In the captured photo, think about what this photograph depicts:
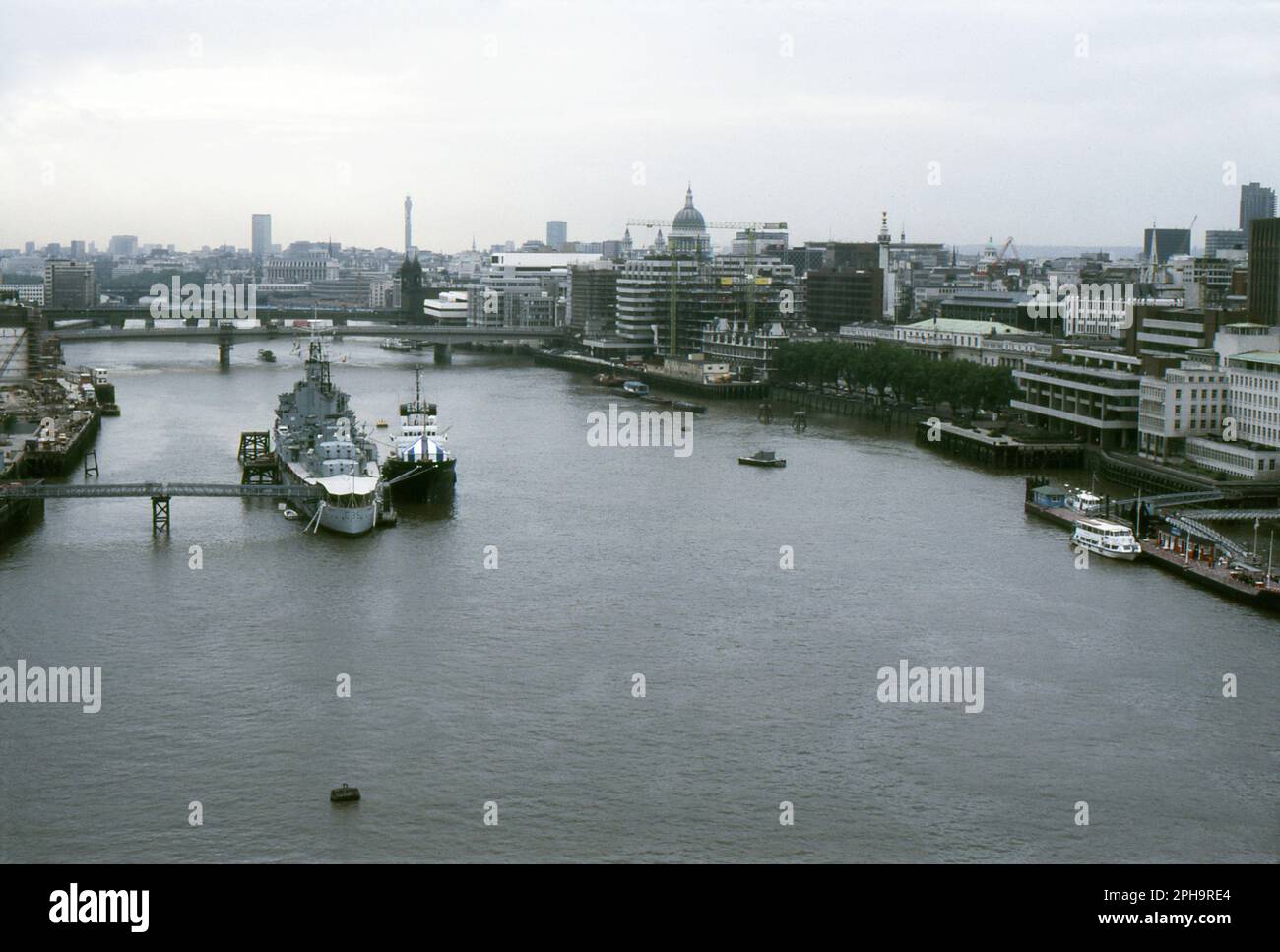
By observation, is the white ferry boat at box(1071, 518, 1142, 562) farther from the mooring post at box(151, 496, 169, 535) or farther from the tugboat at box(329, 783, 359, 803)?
the mooring post at box(151, 496, 169, 535)

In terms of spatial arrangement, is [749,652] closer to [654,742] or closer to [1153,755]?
[654,742]

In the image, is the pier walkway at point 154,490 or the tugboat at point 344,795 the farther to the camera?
the pier walkway at point 154,490

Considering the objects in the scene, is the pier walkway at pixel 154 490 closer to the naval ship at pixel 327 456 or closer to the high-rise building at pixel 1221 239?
the naval ship at pixel 327 456

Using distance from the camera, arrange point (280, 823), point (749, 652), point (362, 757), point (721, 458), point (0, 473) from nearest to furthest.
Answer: point (280, 823), point (362, 757), point (749, 652), point (0, 473), point (721, 458)

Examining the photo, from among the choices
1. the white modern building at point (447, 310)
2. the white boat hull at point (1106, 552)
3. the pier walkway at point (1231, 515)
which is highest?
the white modern building at point (447, 310)

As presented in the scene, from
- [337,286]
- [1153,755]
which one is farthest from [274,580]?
[337,286]

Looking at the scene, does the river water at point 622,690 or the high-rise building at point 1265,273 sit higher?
the high-rise building at point 1265,273

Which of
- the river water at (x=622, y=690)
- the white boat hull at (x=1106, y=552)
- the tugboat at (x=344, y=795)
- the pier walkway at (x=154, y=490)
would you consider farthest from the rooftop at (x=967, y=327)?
the tugboat at (x=344, y=795)
